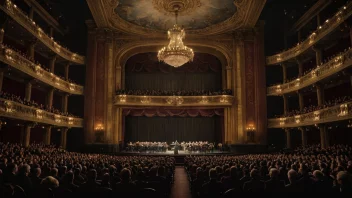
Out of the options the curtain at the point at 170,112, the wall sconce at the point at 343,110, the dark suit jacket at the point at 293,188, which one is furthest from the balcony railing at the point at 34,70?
the wall sconce at the point at 343,110

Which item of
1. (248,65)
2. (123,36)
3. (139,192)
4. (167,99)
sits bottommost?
(139,192)

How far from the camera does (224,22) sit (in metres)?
25.1

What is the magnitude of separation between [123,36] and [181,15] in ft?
20.5

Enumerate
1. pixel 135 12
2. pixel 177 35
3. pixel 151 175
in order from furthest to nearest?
pixel 135 12 < pixel 177 35 < pixel 151 175

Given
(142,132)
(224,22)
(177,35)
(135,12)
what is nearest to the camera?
(177,35)

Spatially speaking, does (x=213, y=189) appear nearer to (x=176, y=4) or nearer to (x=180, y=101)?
(x=176, y=4)

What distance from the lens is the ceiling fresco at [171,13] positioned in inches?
854

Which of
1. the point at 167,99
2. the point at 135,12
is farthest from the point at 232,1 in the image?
the point at 167,99

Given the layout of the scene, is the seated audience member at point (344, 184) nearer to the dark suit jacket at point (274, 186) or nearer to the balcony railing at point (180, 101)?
the dark suit jacket at point (274, 186)

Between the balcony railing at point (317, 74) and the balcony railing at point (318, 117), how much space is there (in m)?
2.30

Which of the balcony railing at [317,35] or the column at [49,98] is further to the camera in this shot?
the column at [49,98]

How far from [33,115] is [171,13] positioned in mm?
12887

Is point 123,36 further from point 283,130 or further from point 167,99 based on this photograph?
point 283,130

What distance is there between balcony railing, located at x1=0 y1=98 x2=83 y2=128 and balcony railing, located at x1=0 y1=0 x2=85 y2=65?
5.05 m
